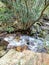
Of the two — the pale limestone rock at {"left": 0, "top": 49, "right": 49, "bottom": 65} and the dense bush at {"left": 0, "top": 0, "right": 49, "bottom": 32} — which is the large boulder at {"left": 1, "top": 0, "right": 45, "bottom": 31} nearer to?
the dense bush at {"left": 0, "top": 0, "right": 49, "bottom": 32}

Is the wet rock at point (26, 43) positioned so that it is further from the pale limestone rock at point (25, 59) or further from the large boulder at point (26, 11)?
the pale limestone rock at point (25, 59)

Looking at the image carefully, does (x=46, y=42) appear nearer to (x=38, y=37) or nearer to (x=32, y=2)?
(x=38, y=37)

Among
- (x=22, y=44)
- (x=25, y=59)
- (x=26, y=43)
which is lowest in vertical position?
(x=26, y=43)

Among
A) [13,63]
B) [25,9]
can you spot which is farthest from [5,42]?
[13,63]

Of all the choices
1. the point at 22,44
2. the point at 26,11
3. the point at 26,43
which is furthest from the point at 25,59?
the point at 26,11

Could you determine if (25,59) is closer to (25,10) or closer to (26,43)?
(26,43)

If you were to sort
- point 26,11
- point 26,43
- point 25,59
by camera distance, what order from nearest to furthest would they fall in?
point 25,59
point 26,43
point 26,11

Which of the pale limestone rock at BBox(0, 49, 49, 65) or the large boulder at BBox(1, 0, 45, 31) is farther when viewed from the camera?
the large boulder at BBox(1, 0, 45, 31)

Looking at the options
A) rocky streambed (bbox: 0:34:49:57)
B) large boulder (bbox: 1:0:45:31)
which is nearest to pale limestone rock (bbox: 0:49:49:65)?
rocky streambed (bbox: 0:34:49:57)

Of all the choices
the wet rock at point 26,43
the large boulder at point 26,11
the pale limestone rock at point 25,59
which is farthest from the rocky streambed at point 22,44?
the pale limestone rock at point 25,59

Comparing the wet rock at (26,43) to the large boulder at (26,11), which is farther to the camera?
the large boulder at (26,11)

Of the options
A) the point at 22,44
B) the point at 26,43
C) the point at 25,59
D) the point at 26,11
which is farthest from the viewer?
the point at 26,11

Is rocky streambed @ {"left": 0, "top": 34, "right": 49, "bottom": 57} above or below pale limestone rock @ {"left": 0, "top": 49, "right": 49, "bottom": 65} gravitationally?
below

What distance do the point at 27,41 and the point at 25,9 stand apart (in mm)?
760
